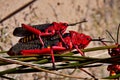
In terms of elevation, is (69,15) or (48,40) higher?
(69,15)

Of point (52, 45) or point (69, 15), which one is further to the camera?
point (69, 15)

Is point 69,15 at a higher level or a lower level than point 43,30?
higher

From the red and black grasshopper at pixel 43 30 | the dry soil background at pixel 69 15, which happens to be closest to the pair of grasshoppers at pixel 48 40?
the red and black grasshopper at pixel 43 30

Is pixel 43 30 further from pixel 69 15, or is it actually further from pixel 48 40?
pixel 69 15

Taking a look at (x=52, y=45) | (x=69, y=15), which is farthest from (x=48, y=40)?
(x=69, y=15)

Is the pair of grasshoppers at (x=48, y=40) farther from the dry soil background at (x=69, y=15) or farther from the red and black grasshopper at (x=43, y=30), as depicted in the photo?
the dry soil background at (x=69, y=15)

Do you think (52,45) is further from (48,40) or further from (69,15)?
(69,15)

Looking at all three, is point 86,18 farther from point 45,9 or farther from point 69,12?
point 45,9

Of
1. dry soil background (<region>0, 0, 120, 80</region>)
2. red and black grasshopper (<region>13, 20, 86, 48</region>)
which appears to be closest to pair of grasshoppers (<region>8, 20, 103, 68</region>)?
red and black grasshopper (<region>13, 20, 86, 48</region>)

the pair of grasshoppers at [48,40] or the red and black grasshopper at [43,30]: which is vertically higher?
the red and black grasshopper at [43,30]
